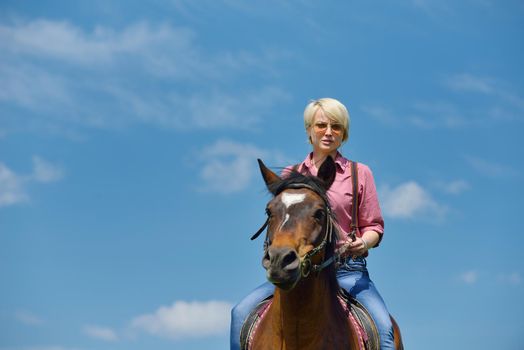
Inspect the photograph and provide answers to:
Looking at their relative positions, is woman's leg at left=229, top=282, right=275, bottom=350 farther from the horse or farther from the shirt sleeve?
the shirt sleeve

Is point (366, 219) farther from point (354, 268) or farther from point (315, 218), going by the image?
point (315, 218)

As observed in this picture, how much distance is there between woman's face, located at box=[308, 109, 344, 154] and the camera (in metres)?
10.8

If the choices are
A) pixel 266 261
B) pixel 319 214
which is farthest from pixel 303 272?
pixel 319 214

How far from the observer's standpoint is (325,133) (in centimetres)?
1078

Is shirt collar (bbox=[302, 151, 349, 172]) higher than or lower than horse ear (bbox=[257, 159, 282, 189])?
higher

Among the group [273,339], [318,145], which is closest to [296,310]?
[273,339]

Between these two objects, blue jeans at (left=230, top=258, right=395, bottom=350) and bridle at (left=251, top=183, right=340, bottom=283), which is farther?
blue jeans at (left=230, top=258, right=395, bottom=350)

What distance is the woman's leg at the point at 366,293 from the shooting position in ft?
31.9

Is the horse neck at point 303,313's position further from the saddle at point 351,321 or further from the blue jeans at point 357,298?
the blue jeans at point 357,298

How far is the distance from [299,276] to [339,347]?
1496 millimetres

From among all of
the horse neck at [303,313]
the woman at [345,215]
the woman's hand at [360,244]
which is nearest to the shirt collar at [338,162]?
the woman at [345,215]

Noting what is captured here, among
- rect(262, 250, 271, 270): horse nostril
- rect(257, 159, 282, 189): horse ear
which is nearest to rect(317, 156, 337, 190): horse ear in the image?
rect(257, 159, 282, 189): horse ear

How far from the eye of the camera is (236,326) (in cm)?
1007

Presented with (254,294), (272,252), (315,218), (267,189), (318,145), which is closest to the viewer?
(272,252)
